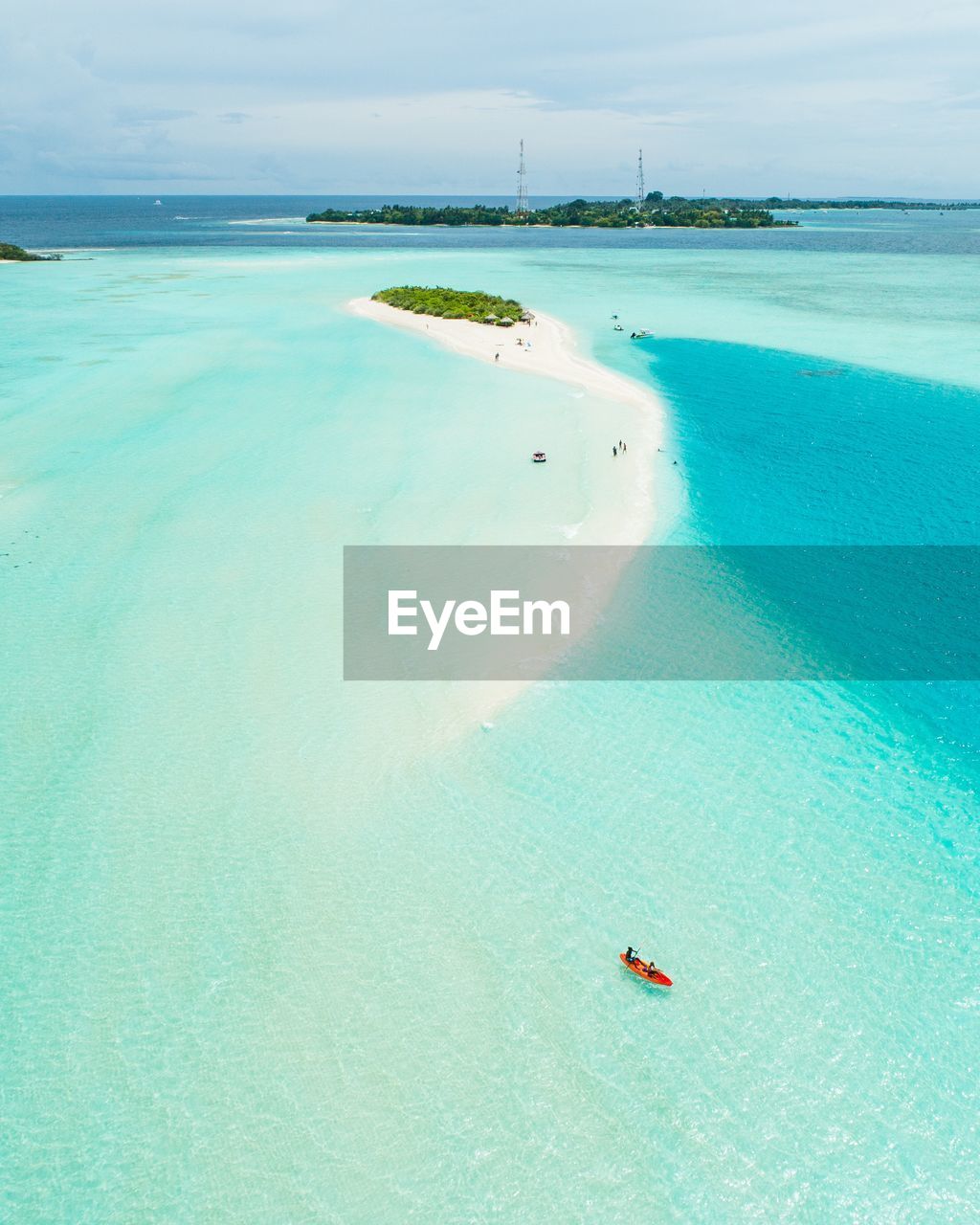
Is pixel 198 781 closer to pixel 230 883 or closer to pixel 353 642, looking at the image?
pixel 230 883

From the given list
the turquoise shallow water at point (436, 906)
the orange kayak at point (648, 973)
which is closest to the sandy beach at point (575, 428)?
the turquoise shallow water at point (436, 906)

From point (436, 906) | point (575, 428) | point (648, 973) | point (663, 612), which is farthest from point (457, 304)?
point (648, 973)

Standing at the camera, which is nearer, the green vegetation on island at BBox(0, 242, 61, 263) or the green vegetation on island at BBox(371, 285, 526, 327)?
the green vegetation on island at BBox(371, 285, 526, 327)

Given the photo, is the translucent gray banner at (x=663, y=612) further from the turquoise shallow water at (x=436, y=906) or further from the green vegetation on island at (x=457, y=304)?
the green vegetation on island at (x=457, y=304)

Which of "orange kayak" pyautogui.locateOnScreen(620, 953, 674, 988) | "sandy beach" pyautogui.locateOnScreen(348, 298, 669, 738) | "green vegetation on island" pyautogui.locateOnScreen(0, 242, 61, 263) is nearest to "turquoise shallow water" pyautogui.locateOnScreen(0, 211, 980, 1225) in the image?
"orange kayak" pyautogui.locateOnScreen(620, 953, 674, 988)

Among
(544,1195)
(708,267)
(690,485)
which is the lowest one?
(544,1195)

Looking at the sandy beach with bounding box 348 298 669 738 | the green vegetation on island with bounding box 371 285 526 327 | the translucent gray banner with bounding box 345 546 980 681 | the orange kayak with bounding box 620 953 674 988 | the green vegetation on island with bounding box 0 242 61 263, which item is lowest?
the orange kayak with bounding box 620 953 674 988

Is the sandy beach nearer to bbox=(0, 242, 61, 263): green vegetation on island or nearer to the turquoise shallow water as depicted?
the turquoise shallow water

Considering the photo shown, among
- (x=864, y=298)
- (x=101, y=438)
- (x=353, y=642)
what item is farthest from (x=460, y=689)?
(x=864, y=298)
